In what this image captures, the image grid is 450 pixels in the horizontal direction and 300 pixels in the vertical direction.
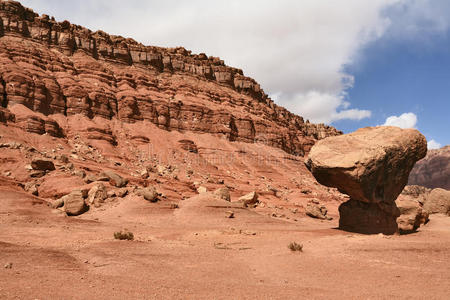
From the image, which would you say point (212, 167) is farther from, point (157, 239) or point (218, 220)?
point (157, 239)

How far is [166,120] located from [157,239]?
39.6 metres

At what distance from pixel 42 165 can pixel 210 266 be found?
76.3 feet

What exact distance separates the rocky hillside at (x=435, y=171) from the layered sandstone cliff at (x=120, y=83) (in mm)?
72974

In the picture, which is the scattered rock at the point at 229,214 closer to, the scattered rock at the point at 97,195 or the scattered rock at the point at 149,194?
the scattered rock at the point at 149,194

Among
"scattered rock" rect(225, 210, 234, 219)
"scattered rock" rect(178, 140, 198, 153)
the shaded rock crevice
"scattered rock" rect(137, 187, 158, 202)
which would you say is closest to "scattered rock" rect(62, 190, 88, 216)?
"scattered rock" rect(137, 187, 158, 202)

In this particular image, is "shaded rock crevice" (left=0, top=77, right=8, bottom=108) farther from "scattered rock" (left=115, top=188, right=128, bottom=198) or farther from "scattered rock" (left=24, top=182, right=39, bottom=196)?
"scattered rock" (left=115, top=188, right=128, bottom=198)

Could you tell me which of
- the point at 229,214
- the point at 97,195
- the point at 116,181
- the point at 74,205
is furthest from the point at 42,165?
the point at 229,214

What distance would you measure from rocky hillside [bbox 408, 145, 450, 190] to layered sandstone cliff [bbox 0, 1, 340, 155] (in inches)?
2873

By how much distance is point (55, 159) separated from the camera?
29312 mm

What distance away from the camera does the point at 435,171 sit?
113500 mm

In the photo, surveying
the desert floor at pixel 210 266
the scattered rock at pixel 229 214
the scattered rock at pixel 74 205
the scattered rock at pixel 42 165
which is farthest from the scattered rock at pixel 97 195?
the scattered rock at pixel 229 214

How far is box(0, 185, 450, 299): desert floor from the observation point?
591cm

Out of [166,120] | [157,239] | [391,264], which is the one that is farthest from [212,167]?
[391,264]

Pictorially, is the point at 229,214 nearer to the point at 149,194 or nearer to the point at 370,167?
the point at 149,194
